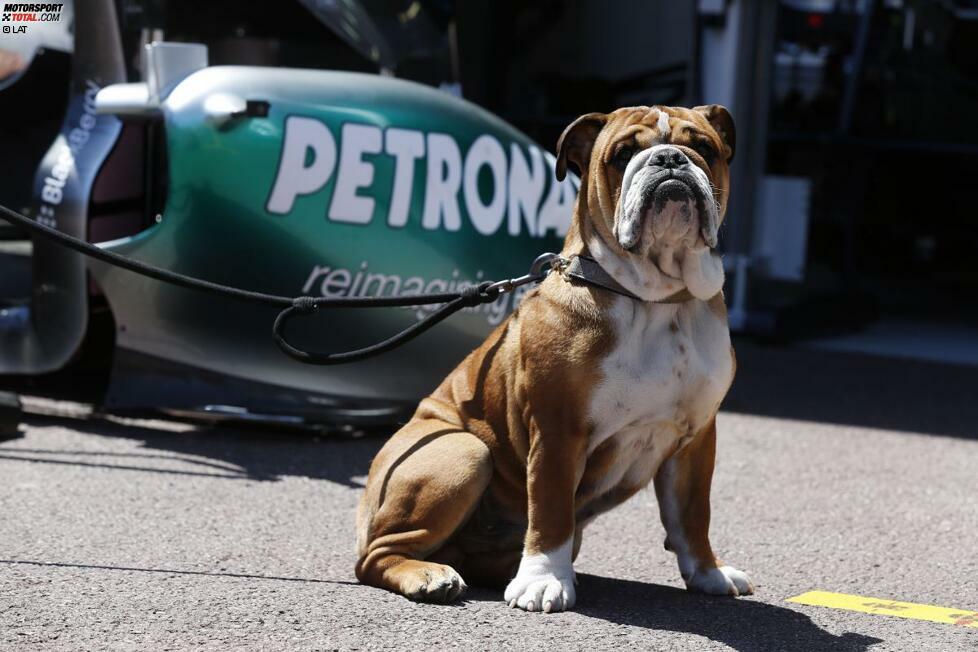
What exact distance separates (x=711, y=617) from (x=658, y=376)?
0.69 m

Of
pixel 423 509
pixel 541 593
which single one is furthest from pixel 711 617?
pixel 423 509

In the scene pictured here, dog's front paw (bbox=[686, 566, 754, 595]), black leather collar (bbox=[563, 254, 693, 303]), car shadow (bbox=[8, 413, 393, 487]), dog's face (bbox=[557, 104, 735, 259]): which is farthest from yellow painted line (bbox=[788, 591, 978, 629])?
car shadow (bbox=[8, 413, 393, 487])

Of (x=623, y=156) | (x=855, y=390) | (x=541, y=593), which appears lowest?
(x=855, y=390)

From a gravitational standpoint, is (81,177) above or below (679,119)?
below

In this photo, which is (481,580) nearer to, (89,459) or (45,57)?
(89,459)

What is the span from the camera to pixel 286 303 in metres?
4.31

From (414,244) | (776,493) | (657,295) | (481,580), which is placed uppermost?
(657,295)

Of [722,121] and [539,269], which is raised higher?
[722,121]

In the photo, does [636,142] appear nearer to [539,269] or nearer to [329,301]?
[539,269]

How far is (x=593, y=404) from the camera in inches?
145

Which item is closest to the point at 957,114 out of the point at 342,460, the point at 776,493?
the point at 776,493

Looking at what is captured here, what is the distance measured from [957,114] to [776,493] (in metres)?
5.66

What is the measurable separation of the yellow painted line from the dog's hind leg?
1.03m

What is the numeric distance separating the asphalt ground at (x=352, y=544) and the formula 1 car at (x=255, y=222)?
0.34m
